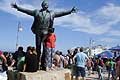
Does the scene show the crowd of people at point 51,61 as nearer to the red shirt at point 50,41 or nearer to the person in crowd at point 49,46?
the person in crowd at point 49,46

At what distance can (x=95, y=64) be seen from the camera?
78.0 ft

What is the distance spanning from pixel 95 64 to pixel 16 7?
48.8ft

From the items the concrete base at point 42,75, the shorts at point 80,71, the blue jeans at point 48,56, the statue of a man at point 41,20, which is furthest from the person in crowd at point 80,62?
the statue of a man at point 41,20

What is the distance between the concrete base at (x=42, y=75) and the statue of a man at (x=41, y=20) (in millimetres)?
731

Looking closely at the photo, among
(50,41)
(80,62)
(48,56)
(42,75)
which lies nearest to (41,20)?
(50,41)

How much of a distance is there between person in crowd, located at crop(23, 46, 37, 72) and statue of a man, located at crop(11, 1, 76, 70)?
0.28 metres

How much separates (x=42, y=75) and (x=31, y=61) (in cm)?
52

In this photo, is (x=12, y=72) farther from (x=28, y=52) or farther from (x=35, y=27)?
(x=35, y=27)

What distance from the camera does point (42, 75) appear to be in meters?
9.21

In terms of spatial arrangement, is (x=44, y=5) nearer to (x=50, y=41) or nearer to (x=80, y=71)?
(x=50, y=41)

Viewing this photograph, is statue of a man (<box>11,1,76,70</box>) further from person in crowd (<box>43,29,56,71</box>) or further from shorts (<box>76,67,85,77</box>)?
shorts (<box>76,67,85,77</box>)

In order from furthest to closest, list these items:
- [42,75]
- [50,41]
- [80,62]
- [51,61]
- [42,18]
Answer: [80,62] → [51,61] → [50,41] → [42,18] → [42,75]

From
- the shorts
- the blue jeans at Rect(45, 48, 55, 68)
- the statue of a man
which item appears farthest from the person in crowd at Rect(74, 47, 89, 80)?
the statue of a man

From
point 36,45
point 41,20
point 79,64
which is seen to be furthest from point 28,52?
point 79,64
